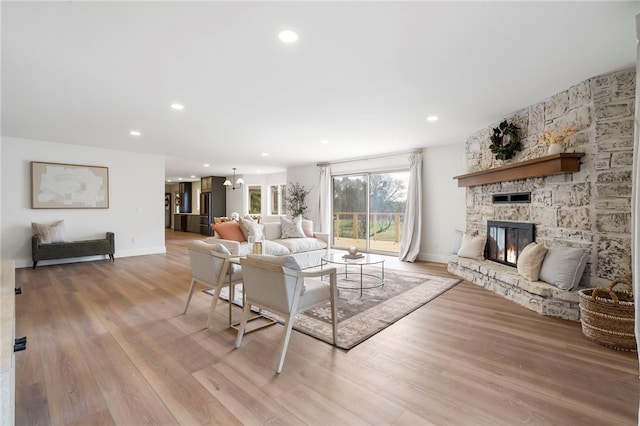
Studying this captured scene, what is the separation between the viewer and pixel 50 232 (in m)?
5.43

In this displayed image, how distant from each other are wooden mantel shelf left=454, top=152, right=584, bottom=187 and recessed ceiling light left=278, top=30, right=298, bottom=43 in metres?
2.99

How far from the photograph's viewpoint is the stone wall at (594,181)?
9.12 ft

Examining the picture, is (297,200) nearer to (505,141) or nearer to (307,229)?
(307,229)

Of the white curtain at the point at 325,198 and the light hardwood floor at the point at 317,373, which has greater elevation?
the white curtain at the point at 325,198

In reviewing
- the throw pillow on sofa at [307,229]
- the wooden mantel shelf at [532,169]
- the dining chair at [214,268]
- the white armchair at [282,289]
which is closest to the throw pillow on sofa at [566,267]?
the wooden mantel shelf at [532,169]

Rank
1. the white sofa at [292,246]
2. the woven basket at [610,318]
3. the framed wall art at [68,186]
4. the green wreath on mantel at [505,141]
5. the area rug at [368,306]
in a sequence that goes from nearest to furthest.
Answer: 1. the woven basket at [610,318]
2. the area rug at [368,306]
3. the green wreath on mantel at [505,141]
4. the white sofa at [292,246]
5. the framed wall art at [68,186]

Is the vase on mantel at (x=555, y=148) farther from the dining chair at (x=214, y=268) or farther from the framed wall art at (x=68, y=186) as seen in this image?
the framed wall art at (x=68, y=186)

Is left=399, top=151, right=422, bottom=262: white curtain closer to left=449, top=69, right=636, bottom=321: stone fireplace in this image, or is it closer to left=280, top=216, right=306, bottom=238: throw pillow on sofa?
left=449, top=69, right=636, bottom=321: stone fireplace

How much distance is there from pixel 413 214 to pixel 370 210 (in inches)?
49.6

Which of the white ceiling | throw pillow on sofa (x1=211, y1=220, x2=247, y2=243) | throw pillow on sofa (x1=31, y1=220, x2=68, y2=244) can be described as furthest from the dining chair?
throw pillow on sofa (x1=31, y1=220, x2=68, y2=244)

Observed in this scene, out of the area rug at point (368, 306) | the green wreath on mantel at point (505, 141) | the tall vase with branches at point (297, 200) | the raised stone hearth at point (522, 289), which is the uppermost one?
the green wreath on mantel at point (505, 141)

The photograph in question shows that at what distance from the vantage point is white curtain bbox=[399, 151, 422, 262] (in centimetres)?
617

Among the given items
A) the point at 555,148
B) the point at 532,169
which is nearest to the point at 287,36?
the point at 555,148

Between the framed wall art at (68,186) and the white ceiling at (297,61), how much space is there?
136cm
